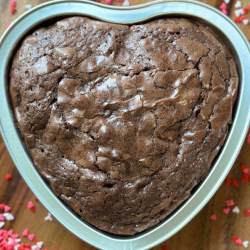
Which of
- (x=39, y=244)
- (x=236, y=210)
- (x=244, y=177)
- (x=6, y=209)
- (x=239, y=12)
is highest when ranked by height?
(x=239, y=12)

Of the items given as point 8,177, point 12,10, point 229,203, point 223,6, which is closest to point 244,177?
point 229,203

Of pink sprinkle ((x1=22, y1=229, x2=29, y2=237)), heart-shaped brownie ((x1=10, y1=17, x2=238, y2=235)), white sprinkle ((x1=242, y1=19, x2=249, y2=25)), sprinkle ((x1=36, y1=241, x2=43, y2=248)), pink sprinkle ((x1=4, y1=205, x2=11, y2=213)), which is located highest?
white sprinkle ((x1=242, y1=19, x2=249, y2=25))

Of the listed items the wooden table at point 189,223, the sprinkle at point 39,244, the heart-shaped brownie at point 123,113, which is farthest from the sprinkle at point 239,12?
the sprinkle at point 39,244

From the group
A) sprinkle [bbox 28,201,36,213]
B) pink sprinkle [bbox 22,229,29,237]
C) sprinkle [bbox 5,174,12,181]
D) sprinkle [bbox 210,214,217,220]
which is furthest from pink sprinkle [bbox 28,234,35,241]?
sprinkle [bbox 210,214,217,220]

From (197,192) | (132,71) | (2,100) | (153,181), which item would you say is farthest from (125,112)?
(2,100)

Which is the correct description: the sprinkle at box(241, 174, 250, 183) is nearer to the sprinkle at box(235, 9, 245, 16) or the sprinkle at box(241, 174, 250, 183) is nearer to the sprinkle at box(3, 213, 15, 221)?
the sprinkle at box(235, 9, 245, 16)

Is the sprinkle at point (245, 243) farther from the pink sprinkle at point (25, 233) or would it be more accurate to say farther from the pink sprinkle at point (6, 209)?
the pink sprinkle at point (6, 209)

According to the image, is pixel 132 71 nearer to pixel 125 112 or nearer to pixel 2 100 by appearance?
pixel 125 112

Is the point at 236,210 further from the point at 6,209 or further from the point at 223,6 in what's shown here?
the point at 6,209
